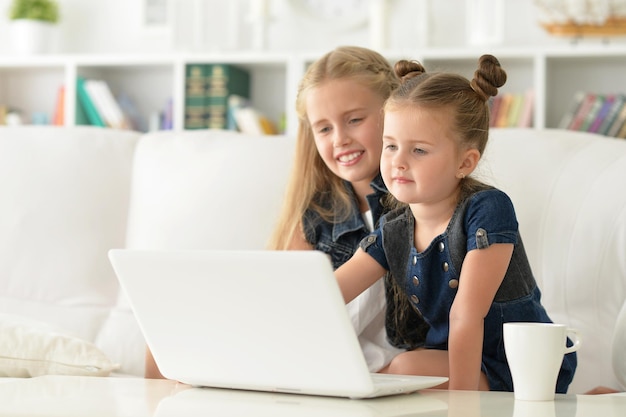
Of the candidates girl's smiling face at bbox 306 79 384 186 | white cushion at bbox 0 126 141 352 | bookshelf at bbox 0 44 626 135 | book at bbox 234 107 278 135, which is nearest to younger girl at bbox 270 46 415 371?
girl's smiling face at bbox 306 79 384 186

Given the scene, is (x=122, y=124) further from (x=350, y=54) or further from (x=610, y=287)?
(x=610, y=287)

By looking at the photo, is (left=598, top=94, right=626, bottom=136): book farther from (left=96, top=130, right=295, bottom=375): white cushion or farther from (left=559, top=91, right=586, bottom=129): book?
(left=96, top=130, right=295, bottom=375): white cushion

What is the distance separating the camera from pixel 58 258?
210cm

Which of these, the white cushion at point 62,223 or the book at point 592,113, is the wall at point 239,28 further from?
the white cushion at point 62,223

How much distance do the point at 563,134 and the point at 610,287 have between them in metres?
0.36

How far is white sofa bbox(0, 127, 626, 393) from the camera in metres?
1.74

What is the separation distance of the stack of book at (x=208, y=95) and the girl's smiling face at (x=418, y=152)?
235 centimetres

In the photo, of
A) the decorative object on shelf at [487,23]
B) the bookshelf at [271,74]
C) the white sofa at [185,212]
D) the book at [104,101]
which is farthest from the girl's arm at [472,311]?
the book at [104,101]

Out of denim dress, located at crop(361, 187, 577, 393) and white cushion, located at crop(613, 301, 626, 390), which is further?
white cushion, located at crop(613, 301, 626, 390)

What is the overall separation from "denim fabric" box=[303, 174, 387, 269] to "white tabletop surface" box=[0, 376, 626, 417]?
62 centimetres

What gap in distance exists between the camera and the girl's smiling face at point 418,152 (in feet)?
4.54

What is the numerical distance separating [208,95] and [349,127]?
80.9 inches

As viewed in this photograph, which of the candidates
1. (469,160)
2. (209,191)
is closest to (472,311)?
(469,160)

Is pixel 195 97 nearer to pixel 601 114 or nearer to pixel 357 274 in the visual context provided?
pixel 601 114
